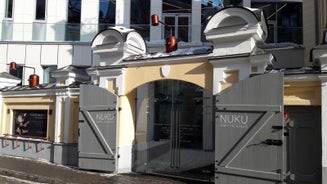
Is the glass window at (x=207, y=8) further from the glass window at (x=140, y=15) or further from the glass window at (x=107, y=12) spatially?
the glass window at (x=107, y=12)

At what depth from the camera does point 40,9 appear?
21.3 m

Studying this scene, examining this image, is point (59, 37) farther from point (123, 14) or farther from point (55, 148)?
point (55, 148)

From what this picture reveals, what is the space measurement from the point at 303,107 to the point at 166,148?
4672 millimetres

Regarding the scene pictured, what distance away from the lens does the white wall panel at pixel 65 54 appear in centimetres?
2017

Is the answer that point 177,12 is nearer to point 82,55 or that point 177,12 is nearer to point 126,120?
point 82,55

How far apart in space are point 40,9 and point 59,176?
559 inches

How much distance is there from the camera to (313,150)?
7691mm

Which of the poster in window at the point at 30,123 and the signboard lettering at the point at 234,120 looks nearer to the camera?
the signboard lettering at the point at 234,120

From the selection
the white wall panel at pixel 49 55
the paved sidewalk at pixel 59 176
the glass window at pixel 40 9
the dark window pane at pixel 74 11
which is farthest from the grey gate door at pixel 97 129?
the glass window at pixel 40 9

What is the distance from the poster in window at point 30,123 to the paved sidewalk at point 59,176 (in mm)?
1568

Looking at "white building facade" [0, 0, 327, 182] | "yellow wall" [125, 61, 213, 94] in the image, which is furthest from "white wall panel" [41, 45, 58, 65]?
"yellow wall" [125, 61, 213, 94]

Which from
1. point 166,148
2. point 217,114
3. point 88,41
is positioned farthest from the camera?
point 88,41

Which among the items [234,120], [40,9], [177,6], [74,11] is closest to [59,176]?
[234,120]

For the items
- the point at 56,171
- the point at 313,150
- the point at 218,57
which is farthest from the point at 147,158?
the point at 313,150
